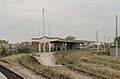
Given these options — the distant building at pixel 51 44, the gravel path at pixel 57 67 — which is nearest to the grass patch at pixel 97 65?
the gravel path at pixel 57 67

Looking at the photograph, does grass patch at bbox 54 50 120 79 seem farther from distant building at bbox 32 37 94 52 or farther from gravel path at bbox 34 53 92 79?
distant building at bbox 32 37 94 52

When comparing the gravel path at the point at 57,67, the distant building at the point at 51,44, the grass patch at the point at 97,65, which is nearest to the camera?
the gravel path at the point at 57,67

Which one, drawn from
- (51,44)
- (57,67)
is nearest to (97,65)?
(57,67)

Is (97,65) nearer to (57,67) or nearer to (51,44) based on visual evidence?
(57,67)

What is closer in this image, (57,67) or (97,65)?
(57,67)

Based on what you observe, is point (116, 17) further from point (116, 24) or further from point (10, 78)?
point (10, 78)

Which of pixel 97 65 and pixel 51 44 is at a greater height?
pixel 51 44

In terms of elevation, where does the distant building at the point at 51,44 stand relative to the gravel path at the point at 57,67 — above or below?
above

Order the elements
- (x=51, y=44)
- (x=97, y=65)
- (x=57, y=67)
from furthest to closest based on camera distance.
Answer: (x=51, y=44)
(x=97, y=65)
(x=57, y=67)

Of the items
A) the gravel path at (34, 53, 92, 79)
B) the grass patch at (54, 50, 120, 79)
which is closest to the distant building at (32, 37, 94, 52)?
the gravel path at (34, 53, 92, 79)

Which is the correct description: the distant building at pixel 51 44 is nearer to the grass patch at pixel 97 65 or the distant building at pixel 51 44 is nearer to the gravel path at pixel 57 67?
the gravel path at pixel 57 67

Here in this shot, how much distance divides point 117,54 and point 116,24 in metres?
11.5

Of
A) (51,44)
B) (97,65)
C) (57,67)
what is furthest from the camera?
(51,44)

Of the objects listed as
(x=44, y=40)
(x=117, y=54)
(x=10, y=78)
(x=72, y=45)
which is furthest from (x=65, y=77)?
(x=72, y=45)
